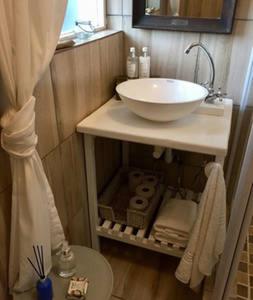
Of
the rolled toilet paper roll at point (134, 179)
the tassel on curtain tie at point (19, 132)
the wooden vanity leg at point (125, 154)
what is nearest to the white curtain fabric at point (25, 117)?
the tassel on curtain tie at point (19, 132)

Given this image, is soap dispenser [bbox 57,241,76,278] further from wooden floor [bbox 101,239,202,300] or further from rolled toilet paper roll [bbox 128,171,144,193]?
rolled toilet paper roll [bbox 128,171,144,193]

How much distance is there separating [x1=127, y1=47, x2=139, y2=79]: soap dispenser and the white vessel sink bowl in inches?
3.5

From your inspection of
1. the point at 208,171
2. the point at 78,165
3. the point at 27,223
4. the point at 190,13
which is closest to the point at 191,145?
the point at 208,171

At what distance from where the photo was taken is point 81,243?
4.98ft

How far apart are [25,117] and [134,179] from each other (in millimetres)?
1065

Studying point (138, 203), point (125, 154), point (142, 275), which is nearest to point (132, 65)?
point (125, 154)

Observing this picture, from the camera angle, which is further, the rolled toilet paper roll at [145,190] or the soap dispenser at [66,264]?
the rolled toilet paper roll at [145,190]

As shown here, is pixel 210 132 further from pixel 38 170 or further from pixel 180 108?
pixel 38 170

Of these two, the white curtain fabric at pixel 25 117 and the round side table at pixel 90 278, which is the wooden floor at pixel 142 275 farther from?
the white curtain fabric at pixel 25 117

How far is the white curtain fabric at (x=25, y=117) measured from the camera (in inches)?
27.1

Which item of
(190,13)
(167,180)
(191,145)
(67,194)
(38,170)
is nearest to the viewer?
(38,170)

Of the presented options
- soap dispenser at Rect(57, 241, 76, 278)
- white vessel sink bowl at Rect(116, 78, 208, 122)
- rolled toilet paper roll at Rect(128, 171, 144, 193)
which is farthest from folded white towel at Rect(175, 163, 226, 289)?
rolled toilet paper roll at Rect(128, 171, 144, 193)

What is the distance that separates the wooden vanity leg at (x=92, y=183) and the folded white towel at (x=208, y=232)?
1.67ft

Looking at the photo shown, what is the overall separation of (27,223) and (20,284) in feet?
0.79
